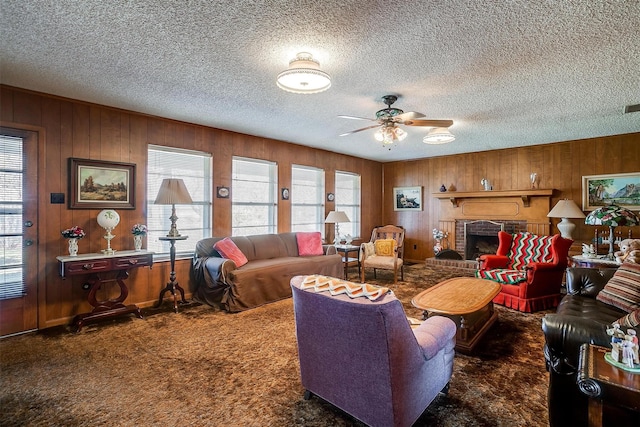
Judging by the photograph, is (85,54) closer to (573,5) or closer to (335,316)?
(335,316)

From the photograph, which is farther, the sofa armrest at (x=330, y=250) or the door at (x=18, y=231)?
the sofa armrest at (x=330, y=250)

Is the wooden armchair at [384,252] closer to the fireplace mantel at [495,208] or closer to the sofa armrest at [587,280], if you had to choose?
the fireplace mantel at [495,208]

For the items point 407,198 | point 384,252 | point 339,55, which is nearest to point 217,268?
point 339,55

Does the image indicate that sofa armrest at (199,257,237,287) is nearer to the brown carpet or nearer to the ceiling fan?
the brown carpet

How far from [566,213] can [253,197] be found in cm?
512

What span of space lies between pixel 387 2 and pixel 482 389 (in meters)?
2.67

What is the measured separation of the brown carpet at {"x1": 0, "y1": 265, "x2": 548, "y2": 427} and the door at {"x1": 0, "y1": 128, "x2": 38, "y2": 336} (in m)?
0.31

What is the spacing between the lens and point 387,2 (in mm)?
1911

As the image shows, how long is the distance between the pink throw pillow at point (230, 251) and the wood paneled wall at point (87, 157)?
59cm

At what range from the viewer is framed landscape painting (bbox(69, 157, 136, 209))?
12.0 feet

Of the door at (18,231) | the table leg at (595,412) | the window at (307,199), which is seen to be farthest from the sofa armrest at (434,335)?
the window at (307,199)

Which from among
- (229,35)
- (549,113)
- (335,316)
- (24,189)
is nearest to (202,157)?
(24,189)

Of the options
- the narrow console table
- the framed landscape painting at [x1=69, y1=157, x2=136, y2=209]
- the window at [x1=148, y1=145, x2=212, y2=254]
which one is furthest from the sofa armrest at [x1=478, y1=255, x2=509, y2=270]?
the framed landscape painting at [x1=69, y1=157, x2=136, y2=209]

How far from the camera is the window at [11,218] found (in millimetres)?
3207
